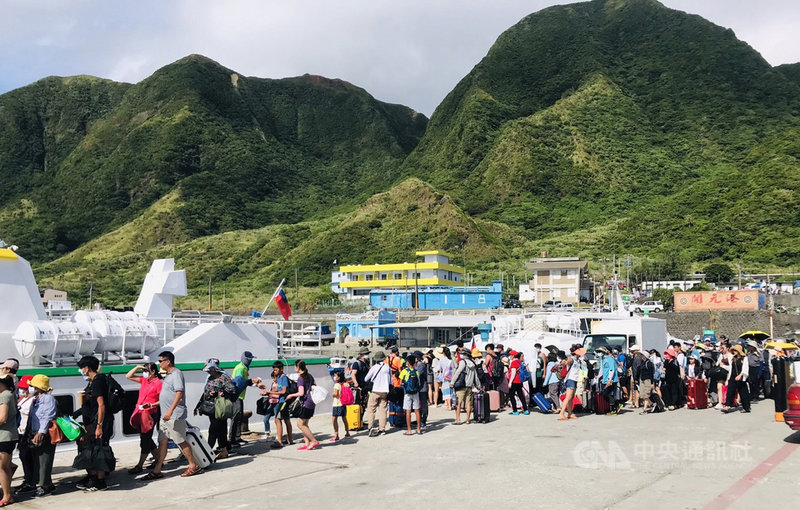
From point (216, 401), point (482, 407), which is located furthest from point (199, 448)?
point (482, 407)

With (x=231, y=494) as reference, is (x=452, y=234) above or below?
above

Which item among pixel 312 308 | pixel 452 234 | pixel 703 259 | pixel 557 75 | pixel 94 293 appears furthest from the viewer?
pixel 557 75

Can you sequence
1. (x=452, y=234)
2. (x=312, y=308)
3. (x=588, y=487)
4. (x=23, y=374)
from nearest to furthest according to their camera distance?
(x=588, y=487) < (x=23, y=374) < (x=312, y=308) < (x=452, y=234)

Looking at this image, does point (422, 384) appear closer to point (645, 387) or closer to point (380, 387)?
point (380, 387)

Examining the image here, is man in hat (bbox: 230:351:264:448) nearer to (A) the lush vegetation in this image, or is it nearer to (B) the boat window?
(B) the boat window

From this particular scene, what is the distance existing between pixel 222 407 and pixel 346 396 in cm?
301

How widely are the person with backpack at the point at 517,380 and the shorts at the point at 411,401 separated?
11.4ft

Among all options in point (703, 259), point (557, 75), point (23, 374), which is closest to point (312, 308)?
point (703, 259)

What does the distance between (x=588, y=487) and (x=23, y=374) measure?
888cm

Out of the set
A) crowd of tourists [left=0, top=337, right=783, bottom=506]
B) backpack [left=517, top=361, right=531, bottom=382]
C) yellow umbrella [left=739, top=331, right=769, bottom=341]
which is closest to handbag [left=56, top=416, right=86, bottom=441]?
crowd of tourists [left=0, top=337, right=783, bottom=506]

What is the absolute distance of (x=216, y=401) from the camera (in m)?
10.9

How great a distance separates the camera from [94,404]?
951cm

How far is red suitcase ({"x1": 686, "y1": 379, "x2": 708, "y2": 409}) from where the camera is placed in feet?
58.2

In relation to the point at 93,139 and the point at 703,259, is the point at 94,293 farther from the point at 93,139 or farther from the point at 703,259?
the point at 93,139
